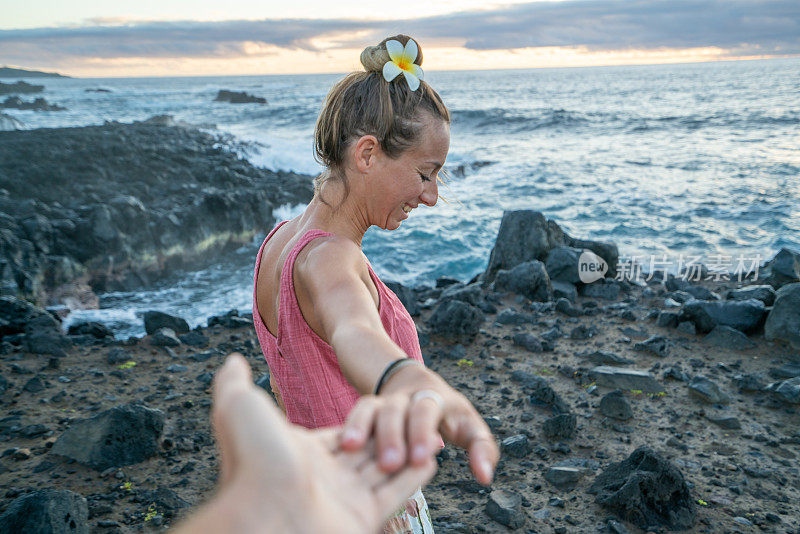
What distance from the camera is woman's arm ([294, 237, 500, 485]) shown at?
0.82 m

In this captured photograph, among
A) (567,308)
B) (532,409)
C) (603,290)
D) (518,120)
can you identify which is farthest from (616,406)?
(518,120)

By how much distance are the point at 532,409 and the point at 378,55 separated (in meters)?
3.48

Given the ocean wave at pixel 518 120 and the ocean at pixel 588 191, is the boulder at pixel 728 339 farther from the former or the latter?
the ocean wave at pixel 518 120

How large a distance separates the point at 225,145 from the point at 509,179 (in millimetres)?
10252

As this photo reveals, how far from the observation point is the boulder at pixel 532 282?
688 centimetres

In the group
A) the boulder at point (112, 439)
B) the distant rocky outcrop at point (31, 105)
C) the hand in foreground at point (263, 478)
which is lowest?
the boulder at point (112, 439)

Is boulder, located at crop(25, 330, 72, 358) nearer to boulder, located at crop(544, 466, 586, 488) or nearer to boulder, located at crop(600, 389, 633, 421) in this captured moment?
boulder, located at crop(544, 466, 586, 488)

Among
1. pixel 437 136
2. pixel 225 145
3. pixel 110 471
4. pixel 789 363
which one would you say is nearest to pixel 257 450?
pixel 437 136

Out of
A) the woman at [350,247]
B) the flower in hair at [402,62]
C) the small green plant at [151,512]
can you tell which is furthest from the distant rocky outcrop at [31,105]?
the flower in hair at [402,62]

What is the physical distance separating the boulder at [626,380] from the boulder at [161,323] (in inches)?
174

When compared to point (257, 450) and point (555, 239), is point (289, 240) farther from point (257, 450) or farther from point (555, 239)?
point (555, 239)

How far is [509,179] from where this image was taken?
17.6m

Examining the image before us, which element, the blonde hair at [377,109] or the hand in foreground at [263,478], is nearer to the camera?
the hand in foreground at [263,478]

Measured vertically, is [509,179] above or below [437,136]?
below
